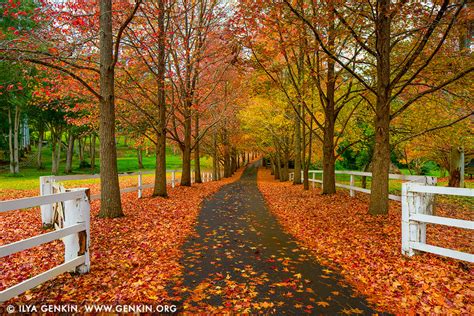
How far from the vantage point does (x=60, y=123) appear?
29.9m

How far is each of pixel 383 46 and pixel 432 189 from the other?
16.3 feet

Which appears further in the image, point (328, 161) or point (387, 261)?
point (328, 161)

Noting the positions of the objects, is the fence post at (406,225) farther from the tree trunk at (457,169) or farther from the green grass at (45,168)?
the green grass at (45,168)

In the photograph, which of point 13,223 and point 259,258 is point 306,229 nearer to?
point 259,258

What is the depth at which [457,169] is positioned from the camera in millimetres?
16312

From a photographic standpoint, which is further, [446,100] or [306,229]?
[446,100]

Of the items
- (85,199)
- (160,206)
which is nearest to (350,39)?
(160,206)

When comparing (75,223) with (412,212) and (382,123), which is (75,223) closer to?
(412,212)

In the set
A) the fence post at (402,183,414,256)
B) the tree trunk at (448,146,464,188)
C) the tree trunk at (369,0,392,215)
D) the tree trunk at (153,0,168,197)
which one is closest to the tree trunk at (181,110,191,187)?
the tree trunk at (153,0,168,197)

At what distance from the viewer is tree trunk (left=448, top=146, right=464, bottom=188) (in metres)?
15.9

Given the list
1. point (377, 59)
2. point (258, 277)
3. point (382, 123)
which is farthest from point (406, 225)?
point (377, 59)

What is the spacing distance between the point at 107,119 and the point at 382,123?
788cm

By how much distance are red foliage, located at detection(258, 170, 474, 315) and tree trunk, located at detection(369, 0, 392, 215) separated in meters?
0.63

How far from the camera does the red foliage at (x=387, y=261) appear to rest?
3.97 m
